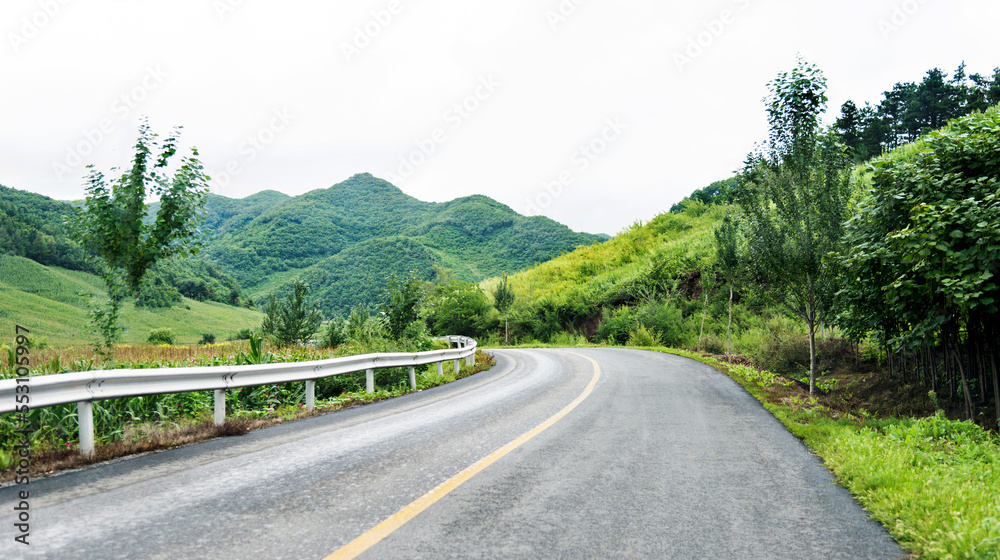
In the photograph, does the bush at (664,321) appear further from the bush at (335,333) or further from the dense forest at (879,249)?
the bush at (335,333)

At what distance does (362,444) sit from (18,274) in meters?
99.4

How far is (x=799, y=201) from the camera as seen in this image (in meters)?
11.0

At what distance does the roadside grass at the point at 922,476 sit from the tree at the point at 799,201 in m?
3.60

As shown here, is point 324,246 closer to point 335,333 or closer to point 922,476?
point 335,333

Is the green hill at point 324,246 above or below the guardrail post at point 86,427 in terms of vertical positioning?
above

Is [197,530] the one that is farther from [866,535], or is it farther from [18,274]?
[18,274]

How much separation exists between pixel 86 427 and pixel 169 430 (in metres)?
1.05

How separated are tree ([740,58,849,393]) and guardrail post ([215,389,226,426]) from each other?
1085 centimetres

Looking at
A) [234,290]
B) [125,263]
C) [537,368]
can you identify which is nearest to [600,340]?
[537,368]

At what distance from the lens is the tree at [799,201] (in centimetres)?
1070

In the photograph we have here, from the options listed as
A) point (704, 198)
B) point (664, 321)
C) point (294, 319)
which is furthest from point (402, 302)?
point (704, 198)

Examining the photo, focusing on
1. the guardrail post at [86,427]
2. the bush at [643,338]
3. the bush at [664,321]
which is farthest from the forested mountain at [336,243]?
the guardrail post at [86,427]

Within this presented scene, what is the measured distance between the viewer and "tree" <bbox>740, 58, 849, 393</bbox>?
10.7 meters

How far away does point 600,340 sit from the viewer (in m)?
35.7
